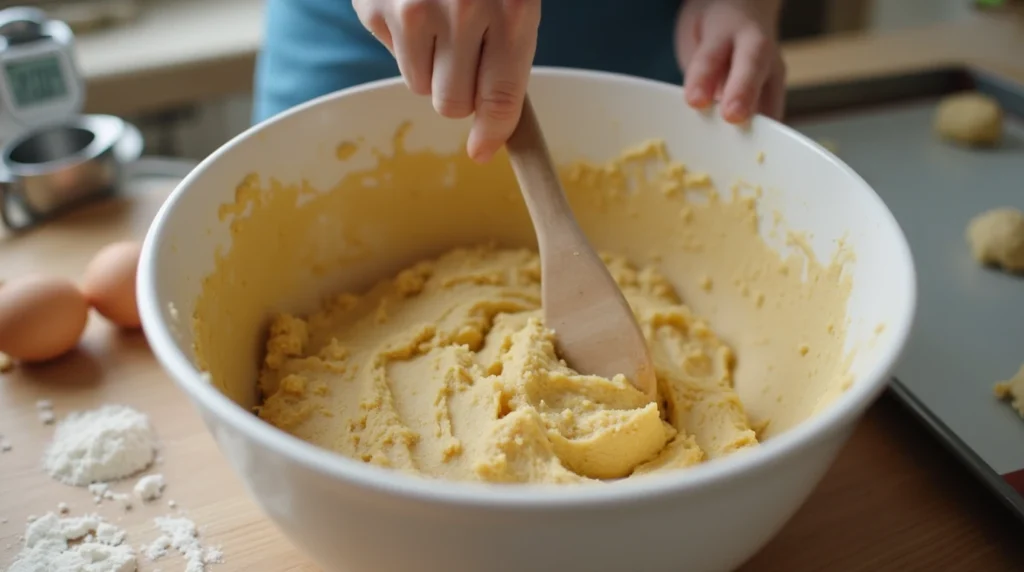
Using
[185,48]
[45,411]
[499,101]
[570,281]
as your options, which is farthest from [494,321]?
[185,48]

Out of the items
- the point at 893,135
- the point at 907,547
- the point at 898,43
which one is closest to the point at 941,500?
the point at 907,547

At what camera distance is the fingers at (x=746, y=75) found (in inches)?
36.7

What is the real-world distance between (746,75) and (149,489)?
2.53 feet

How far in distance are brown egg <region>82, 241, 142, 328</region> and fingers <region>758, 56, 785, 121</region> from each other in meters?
0.81

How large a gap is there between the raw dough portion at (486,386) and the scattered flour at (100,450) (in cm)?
14

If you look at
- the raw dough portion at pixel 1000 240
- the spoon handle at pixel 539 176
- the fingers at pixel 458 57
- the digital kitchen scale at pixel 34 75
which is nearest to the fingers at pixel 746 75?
the spoon handle at pixel 539 176

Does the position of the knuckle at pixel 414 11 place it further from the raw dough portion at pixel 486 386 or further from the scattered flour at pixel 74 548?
the scattered flour at pixel 74 548

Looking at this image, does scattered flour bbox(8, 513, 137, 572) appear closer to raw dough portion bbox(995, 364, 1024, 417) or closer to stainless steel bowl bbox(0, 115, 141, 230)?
stainless steel bowl bbox(0, 115, 141, 230)

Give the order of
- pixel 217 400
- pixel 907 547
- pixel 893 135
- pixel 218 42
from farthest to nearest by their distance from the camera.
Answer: pixel 218 42
pixel 893 135
pixel 907 547
pixel 217 400

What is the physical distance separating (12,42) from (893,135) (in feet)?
5.04

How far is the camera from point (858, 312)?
0.77m

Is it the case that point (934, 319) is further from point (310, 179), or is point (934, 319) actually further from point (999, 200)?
point (310, 179)

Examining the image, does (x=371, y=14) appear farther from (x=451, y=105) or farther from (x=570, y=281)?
(x=570, y=281)

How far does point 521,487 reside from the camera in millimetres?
533
